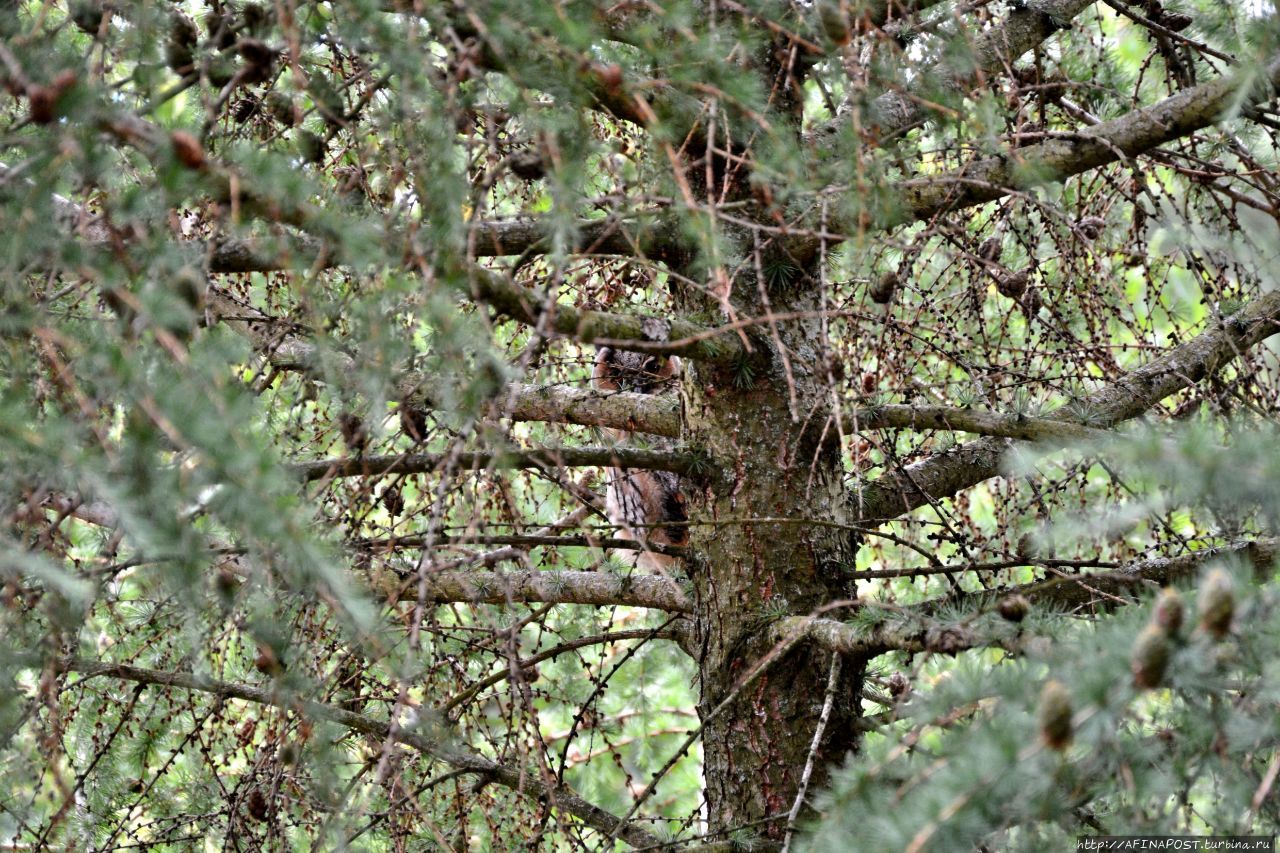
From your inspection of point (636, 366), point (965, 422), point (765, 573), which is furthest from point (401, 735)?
point (636, 366)

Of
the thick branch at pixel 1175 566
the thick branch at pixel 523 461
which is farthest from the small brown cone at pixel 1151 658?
the thick branch at pixel 1175 566

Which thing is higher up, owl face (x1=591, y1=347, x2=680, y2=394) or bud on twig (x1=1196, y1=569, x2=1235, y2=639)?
owl face (x1=591, y1=347, x2=680, y2=394)

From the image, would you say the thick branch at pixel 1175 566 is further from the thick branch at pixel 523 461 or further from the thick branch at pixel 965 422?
the thick branch at pixel 523 461

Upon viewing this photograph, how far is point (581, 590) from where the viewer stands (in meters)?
2.72

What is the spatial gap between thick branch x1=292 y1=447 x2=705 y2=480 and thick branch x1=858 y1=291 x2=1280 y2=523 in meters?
0.40

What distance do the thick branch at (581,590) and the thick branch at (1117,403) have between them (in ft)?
1.53

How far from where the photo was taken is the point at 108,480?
43.1 inches

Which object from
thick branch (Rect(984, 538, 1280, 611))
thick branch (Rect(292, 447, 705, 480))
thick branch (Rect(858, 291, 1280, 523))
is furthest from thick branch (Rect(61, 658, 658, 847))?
thick branch (Rect(984, 538, 1280, 611))

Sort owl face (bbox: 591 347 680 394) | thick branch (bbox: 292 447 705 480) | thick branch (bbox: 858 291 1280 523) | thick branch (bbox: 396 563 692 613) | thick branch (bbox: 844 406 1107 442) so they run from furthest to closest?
owl face (bbox: 591 347 680 394) < thick branch (bbox: 396 563 692 613) < thick branch (bbox: 858 291 1280 523) < thick branch (bbox: 844 406 1107 442) < thick branch (bbox: 292 447 705 480)

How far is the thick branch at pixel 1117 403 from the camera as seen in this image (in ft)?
8.00

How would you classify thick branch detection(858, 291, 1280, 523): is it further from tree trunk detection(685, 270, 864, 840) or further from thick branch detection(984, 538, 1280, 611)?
thick branch detection(984, 538, 1280, 611)

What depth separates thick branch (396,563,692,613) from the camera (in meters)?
2.64

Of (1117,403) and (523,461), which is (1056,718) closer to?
(523,461)

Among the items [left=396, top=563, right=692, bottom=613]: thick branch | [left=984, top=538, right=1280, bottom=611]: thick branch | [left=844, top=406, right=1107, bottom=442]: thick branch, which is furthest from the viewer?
[left=396, top=563, right=692, bottom=613]: thick branch
